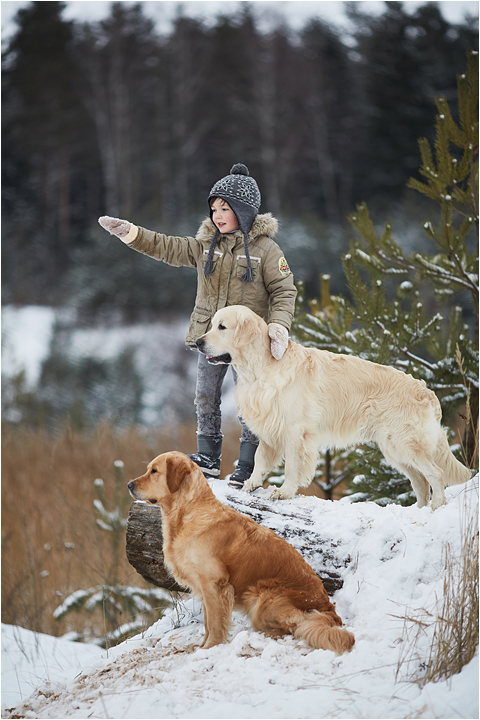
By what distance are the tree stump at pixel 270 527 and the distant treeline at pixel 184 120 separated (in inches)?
530

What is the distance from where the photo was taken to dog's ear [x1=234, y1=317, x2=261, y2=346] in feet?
12.3

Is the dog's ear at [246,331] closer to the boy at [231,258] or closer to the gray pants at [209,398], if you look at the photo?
the boy at [231,258]

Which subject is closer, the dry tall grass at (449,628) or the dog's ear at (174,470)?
the dry tall grass at (449,628)

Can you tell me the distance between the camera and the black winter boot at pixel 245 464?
4.20 m

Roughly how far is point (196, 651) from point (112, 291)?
44.3 ft

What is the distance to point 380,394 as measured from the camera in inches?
156

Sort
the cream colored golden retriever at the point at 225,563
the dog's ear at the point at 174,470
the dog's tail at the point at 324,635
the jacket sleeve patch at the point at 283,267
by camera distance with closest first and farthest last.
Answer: the dog's tail at the point at 324,635, the cream colored golden retriever at the point at 225,563, the dog's ear at the point at 174,470, the jacket sleeve patch at the point at 283,267

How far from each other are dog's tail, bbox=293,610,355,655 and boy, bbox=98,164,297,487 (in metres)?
1.26

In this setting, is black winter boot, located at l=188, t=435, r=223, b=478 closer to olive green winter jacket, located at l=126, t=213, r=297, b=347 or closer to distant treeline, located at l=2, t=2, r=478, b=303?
olive green winter jacket, located at l=126, t=213, r=297, b=347

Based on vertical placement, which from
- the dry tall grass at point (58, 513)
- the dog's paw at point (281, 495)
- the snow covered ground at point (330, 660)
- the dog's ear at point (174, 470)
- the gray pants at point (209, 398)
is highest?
the gray pants at point (209, 398)

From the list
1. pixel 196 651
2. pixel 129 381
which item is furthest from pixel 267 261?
pixel 129 381

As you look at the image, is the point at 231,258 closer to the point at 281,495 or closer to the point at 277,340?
the point at 277,340

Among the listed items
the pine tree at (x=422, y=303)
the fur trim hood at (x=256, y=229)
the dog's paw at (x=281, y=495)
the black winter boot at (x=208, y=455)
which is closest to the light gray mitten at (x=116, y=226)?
the fur trim hood at (x=256, y=229)

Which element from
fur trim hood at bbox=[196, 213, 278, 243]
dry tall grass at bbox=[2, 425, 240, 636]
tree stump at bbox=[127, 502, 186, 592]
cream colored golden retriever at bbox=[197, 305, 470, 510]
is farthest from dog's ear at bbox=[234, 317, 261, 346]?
dry tall grass at bbox=[2, 425, 240, 636]
